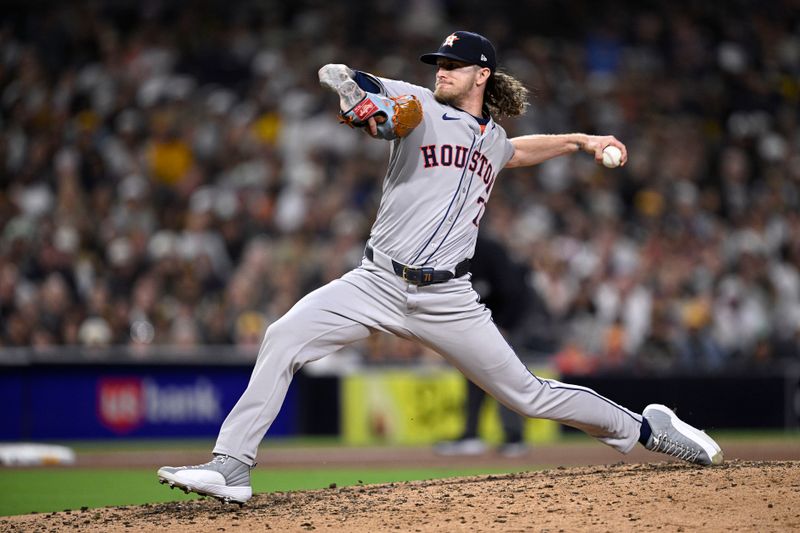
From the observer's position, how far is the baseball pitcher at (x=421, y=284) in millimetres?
5410

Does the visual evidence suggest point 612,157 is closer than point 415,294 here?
No

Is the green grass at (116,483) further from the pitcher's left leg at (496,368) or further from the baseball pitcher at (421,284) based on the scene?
the pitcher's left leg at (496,368)

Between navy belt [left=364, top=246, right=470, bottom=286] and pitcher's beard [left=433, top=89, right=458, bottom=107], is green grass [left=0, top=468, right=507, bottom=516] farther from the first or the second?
pitcher's beard [left=433, top=89, right=458, bottom=107]

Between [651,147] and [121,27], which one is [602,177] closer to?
[651,147]

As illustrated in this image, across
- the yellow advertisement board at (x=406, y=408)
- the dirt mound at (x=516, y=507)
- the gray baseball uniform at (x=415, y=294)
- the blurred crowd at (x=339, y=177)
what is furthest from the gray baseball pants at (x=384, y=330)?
the yellow advertisement board at (x=406, y=408)

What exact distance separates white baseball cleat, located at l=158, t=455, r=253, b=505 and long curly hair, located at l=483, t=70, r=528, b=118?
2243 mm

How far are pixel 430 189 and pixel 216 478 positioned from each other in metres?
1.68

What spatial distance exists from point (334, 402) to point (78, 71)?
588cm

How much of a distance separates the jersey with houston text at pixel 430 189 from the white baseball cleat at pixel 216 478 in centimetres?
125

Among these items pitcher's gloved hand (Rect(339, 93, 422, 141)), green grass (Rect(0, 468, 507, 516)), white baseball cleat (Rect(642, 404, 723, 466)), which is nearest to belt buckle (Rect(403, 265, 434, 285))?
pitcher's gloved hand (Rect(339, 93, 422, 141))

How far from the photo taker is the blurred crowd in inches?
515

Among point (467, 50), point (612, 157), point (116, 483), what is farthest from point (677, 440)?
point (116, 483)

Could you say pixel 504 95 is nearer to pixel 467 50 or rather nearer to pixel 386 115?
pixel 467 50

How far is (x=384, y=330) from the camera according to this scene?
5672 mm
